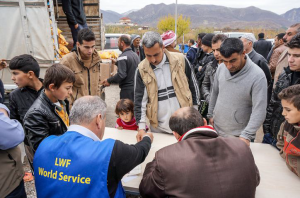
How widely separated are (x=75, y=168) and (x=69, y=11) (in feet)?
12.9

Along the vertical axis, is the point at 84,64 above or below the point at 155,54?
below

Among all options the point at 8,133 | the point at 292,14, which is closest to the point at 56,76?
the point at 8,133

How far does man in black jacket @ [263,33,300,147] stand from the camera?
6.37 feet

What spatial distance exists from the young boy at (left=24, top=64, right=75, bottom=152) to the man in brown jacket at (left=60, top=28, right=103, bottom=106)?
99cm

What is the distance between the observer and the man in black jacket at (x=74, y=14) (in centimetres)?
422

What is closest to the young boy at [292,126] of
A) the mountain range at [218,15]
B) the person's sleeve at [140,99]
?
the person's sleeve at [140,99]

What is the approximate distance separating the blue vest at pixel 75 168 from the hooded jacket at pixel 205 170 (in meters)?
0.33

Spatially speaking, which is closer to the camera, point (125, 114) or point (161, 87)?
point (161, 87)

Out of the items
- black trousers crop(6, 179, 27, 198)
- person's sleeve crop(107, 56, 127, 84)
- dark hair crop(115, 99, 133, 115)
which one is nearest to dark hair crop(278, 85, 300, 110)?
dark hair crop(115, 99, 133, 115)

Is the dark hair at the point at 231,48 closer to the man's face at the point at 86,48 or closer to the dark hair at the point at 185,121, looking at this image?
the dark hair at the point at 185,121

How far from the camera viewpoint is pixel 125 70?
12.4 ft

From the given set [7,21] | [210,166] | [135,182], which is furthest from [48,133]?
[7,21]

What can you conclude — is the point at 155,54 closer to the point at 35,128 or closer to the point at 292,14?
the point at 35,128

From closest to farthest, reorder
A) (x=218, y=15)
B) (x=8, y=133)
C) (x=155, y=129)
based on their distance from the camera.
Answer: (x=8, y=133), (x=155, y=129), (x=218, y=15)
